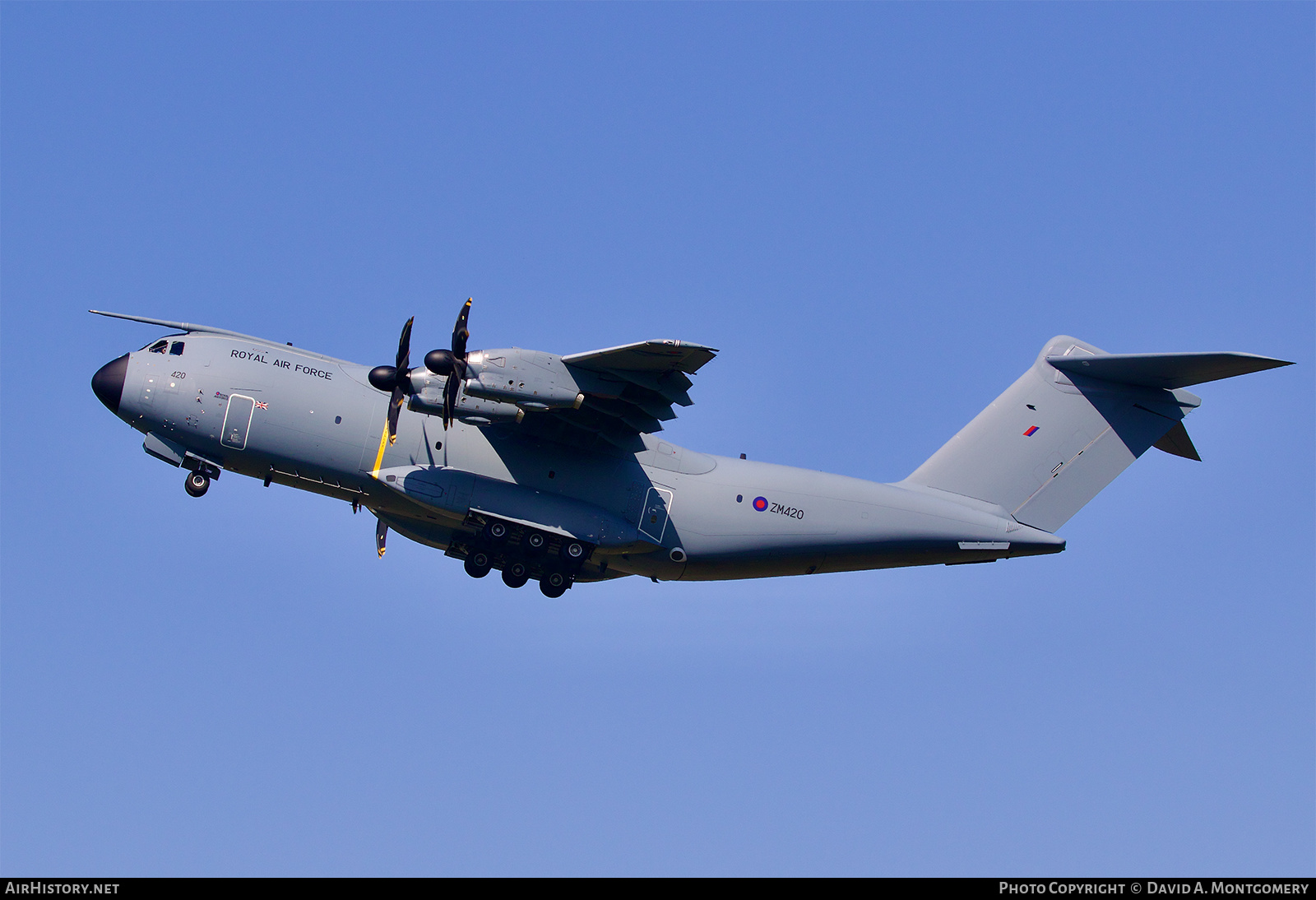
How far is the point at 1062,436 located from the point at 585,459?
6.72 meters

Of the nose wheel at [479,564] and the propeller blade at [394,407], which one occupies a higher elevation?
the propeller blade at [394,407]

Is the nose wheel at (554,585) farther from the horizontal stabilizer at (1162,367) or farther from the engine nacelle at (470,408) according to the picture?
the horizontal stabilizer at (1162,367)

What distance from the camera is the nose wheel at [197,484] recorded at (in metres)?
15.8

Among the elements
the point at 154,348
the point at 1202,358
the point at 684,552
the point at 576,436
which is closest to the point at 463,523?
the point at 576,436

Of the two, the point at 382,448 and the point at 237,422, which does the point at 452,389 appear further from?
the point at 237,422

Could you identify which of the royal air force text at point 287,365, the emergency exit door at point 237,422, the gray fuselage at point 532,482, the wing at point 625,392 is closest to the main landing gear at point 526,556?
the gray fuselage at point 532,482

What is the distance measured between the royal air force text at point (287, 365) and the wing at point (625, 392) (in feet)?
8.53

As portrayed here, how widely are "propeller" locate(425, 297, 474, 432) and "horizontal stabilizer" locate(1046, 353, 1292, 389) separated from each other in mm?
8463

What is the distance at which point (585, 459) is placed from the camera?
53.0 feet

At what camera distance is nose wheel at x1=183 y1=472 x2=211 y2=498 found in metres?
15.8

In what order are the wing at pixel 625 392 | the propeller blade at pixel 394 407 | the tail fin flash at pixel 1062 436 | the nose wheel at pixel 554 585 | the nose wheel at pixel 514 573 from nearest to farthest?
the wing at pixel 625 392, the propeller blade at pixel 394 407, the nose wheel at pixel 514 573, the nose wheel at pixel 554 585, the tail fin flash at pixel 1062 436
